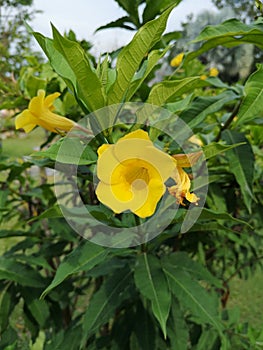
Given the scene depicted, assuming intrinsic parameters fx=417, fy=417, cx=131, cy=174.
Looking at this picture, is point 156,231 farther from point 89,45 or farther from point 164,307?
point 89,45

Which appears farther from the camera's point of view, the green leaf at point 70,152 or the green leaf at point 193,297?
the green leaf at point 193,297

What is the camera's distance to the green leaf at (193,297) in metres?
1.08

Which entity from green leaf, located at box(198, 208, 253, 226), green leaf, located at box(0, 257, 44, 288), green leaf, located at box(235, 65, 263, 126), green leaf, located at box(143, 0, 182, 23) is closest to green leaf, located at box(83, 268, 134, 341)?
green leaf, located at box(0, 257, 44, 288)

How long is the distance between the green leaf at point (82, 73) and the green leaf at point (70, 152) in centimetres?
8

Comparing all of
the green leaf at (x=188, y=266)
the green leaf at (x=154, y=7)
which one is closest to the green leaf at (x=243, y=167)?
the green leaf at (x=188, y=266)

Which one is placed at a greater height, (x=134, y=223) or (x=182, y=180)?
(x=182, y=180)

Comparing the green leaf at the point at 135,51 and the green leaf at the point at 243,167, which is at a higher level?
the green leaf at the point at 135,51

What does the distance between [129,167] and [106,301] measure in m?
0.53

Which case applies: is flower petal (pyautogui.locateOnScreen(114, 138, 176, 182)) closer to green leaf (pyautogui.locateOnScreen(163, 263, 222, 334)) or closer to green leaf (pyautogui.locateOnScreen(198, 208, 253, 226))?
green leaf (pyautogui.locateOnScreen(198, 208, 253, 226))

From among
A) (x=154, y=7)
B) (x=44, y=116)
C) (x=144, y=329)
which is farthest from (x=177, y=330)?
(x=154, y=7)

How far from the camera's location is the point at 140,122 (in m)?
0.80

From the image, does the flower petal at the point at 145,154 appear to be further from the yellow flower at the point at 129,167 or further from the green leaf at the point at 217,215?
the green leaf at the point at 217,215

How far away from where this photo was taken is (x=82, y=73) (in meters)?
0.73

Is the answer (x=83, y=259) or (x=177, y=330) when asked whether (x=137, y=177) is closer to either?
(x=83, y=259)
